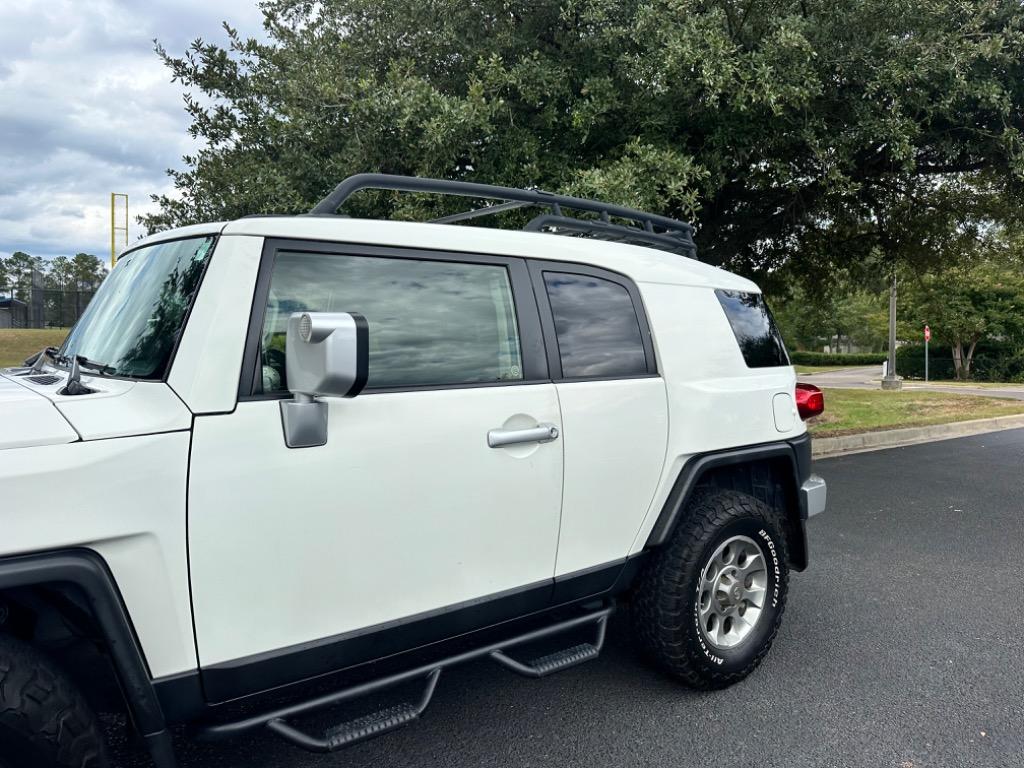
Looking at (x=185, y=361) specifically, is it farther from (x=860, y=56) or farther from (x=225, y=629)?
(x=860, y=56)

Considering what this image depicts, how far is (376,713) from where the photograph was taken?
2.25m

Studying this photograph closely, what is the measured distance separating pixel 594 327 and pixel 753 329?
1.08m

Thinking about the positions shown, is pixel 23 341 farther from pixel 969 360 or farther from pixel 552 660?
pixel 969 360

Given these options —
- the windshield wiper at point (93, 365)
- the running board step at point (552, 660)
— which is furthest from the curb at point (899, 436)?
the windshield wiper at point (93, 365)

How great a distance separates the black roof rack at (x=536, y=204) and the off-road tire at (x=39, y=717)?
151 centimetres

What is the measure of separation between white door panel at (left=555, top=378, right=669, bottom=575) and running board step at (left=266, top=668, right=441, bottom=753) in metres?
0.73

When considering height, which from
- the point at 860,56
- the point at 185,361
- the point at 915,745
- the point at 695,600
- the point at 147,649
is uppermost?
the point at 860,56

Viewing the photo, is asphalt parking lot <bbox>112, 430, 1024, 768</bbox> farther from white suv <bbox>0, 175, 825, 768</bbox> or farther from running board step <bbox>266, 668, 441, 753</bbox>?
running board step <bbox>266, 668, 441, 753</bbox>

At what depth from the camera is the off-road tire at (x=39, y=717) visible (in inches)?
65.7

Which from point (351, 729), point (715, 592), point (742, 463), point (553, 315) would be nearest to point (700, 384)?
point (742, 463)

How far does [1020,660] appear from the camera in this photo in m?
3.43

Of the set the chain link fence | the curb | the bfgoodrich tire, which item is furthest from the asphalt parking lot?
the chain link fence

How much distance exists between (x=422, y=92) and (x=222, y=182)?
3.46 m

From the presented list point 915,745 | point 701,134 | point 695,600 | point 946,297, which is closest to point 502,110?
point 701,134
